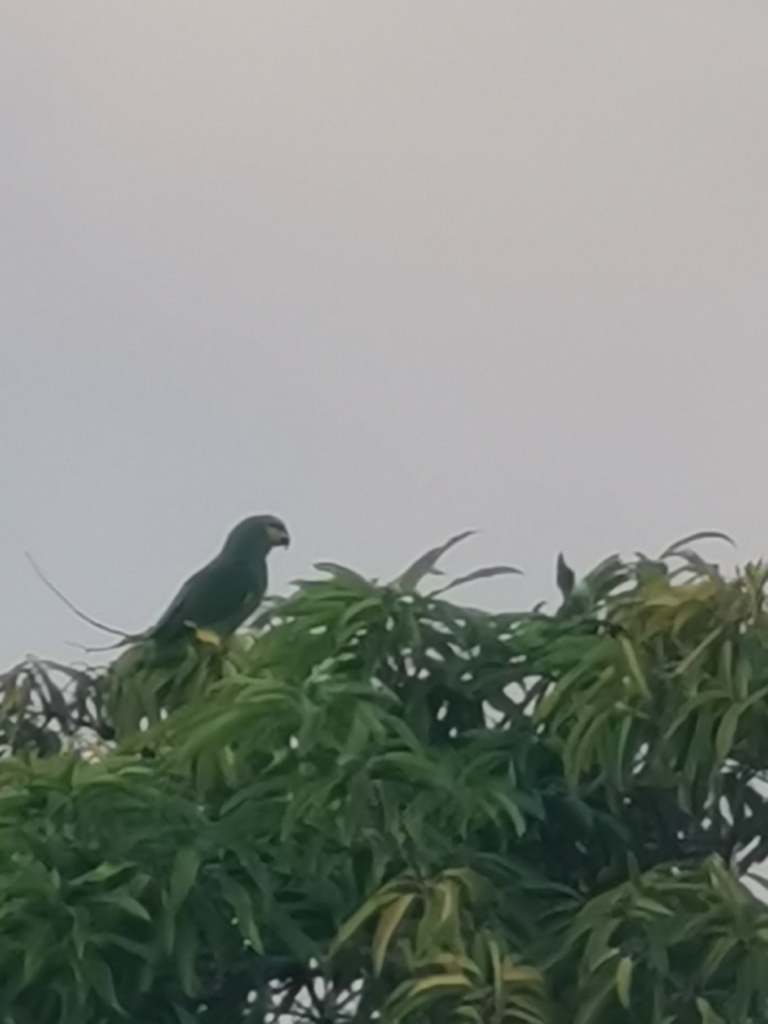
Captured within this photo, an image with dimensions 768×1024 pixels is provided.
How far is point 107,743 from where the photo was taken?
153cm

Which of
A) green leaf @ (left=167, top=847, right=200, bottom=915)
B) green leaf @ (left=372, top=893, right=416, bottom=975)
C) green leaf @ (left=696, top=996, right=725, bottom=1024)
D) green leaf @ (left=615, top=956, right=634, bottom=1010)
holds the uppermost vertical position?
green leaf @ (left=167, top=847, right=200, bottom=915)

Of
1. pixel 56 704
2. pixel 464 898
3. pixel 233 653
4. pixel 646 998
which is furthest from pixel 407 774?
pixel 56 704

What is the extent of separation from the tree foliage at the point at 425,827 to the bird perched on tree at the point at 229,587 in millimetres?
271

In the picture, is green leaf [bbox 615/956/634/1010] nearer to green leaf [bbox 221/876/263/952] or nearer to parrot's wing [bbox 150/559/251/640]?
green leaf [bbox 221/876/263/952]

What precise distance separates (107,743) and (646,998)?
554mm

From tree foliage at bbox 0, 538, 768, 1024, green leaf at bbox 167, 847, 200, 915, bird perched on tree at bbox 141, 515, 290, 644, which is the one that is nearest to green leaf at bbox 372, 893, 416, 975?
tree foliage at bbox 0, 538, 768, 1024

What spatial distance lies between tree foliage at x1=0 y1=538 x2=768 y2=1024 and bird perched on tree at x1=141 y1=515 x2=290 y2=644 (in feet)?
0.89

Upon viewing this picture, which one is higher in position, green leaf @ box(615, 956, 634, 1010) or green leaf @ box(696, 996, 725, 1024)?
green leaf @ box(615, 956, 634, 1010)

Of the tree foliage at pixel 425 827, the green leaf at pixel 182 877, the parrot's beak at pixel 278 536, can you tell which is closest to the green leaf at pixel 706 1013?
the tree foliage at pixel 425 827

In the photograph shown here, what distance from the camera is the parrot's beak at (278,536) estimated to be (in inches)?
74.5

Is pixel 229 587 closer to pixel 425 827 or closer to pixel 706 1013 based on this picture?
pixel 425 827

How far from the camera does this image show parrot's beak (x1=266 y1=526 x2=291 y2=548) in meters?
1.89

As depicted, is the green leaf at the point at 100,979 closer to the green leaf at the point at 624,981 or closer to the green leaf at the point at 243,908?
the green leaf at the point at 243,908

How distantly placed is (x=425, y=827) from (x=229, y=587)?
2.01 feet
